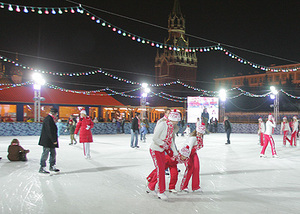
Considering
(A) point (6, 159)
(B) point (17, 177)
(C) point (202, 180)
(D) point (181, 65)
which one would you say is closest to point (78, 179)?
(B) point (17, 177)

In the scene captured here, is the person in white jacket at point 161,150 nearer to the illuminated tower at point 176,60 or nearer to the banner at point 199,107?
the banner at point 199,107

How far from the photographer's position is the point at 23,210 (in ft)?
12.6

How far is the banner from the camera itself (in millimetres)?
25642

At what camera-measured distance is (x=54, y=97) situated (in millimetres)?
27953

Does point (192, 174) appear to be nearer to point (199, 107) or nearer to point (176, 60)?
point (199, 107)

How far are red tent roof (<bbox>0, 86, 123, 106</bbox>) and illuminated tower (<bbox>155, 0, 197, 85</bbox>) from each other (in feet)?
127

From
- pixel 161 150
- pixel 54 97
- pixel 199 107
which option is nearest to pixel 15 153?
pixel 161 150

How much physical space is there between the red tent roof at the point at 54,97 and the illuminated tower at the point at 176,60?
38.8 metres

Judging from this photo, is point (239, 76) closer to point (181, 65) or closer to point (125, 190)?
point (181, 65)

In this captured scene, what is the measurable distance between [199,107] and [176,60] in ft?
152

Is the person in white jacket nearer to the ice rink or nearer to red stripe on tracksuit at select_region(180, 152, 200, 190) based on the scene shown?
the ice rink

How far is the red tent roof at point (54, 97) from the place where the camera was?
25.7 meters

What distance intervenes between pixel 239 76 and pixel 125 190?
77876 millimetres

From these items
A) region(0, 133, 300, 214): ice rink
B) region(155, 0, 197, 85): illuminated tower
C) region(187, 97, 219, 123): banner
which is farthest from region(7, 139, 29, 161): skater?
region(155, 0, 197, 85): illuminated tower
